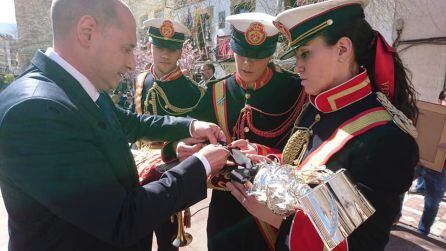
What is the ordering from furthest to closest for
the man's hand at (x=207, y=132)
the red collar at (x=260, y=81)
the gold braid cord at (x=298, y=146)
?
the red collar at (x=260, y=81)
the man's hand at (x=207, y=132)
the gold braid cord at (x=298, y=146)

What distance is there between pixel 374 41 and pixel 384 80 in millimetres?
220

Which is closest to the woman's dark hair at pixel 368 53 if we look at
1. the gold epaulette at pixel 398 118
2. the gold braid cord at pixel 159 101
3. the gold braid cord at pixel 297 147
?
the gold epaulette at pixel 398 118

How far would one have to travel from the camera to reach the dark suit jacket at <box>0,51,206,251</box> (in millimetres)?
1141

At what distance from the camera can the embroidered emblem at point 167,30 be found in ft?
11.8

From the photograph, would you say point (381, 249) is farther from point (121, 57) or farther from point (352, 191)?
point (121, 57)

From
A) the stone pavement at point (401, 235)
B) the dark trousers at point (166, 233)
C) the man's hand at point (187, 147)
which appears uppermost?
the man's hand at point (187, 147)

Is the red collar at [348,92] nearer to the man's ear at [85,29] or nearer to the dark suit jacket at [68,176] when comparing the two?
the dark suit jacket at [68,176]

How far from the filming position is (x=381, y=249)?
150 centimetres

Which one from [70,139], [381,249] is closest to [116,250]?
[70,139]

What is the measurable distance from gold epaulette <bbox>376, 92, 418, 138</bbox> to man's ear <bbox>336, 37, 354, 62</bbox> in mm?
271

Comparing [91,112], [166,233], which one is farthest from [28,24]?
[91,112]

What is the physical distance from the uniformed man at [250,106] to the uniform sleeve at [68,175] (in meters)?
1.25

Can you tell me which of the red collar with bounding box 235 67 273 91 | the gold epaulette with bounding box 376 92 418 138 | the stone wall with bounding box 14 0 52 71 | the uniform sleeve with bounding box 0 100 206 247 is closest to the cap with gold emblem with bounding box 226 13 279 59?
A: the red collar with bounding box 235 67 273 91

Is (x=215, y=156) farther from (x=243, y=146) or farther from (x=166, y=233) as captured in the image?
(x=166, y=233)
